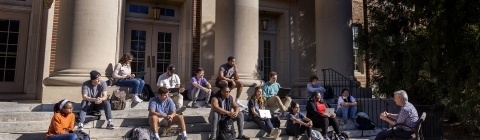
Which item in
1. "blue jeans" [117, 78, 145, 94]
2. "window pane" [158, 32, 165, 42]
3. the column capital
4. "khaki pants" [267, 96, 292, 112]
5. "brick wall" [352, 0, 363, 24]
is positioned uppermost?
"brick wall" [352, 0, 363, 24]

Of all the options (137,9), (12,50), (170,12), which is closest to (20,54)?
(12,50)

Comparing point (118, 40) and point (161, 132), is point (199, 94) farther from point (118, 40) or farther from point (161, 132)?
point (118, 40)

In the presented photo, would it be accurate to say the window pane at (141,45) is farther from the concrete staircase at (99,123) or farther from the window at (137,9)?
the concrete staircase at (99,123)

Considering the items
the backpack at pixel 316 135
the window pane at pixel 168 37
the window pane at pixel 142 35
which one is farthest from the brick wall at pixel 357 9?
the backpack at pixel 316 135

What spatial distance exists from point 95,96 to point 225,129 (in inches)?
101

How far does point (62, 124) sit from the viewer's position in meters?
5.89

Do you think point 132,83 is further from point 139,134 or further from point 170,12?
point 170,12

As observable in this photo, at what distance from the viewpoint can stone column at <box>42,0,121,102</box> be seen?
8.28 metres

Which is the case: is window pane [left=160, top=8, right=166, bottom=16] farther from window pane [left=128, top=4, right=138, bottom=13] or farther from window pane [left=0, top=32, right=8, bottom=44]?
window pane [left=0, top=32, right=8, bottom=44]

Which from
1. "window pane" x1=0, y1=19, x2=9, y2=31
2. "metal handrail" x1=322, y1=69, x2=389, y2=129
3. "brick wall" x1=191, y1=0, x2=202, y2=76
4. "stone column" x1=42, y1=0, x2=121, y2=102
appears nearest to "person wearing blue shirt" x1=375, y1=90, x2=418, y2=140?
"metal handrail" x1=322, y1=69, x2=389, y2=129

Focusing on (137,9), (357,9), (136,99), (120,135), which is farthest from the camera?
(357,9)

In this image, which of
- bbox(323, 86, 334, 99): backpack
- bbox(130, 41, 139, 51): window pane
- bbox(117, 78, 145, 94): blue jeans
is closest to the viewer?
bbox(117, 78, 145, 94): blue jeans

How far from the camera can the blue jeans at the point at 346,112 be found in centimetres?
955

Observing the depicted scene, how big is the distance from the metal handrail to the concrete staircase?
2.20m
